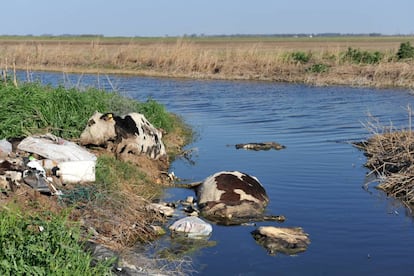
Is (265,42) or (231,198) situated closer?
(231,198)

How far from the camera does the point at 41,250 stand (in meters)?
4.99

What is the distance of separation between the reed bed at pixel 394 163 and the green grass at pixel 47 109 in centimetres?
515

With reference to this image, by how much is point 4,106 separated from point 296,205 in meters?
5.07

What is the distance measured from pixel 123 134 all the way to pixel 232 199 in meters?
2.70

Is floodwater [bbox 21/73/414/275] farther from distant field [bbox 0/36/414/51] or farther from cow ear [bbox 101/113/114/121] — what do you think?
distant field [bbox 0/36/414/51]

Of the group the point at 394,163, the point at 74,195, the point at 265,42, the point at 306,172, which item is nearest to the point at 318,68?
the point at 306,172

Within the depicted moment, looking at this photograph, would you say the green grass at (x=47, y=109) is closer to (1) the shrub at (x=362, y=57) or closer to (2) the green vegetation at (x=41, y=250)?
(2) the green vegetation at (x=41, y=250)

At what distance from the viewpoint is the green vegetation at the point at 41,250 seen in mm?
4848

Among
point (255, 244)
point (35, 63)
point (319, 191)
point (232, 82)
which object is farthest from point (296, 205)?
point (35, 63)

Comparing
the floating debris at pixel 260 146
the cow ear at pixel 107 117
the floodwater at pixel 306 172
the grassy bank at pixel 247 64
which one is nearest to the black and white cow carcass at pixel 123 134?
the cow ear at pixel 107 117

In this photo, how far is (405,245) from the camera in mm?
7887

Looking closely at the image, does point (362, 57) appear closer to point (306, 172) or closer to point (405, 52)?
point (405, 52)

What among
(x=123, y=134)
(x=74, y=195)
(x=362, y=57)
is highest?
(x=362, y=57)

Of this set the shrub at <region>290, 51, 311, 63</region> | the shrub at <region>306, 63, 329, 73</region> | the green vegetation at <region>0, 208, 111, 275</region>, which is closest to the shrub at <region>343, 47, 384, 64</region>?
the shrub at <region>306, 63, 329, 73</region>
